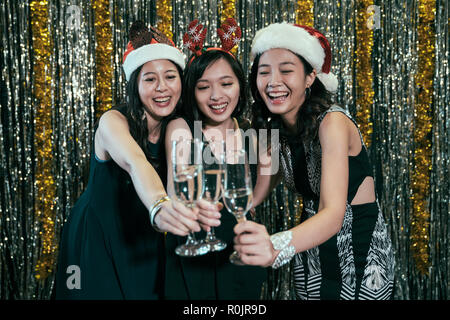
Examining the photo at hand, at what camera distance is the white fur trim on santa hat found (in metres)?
1.80

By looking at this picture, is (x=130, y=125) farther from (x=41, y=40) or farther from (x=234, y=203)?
(x=41, y=40)

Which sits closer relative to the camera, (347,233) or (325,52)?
(347,233)

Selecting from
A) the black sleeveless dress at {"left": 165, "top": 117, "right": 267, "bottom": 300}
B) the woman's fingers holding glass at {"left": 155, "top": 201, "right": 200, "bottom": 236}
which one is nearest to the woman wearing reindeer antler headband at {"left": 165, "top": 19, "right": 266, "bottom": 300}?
the black sleeveless dress at {"left": 165, "top": 117, "right": 267, "bottom": 300}

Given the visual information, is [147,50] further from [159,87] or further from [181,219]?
[181,219]

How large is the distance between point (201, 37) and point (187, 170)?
0.96 meters

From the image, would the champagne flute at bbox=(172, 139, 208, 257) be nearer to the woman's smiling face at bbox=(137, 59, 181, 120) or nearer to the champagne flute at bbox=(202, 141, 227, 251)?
the champagne flute at bbox=(202, 141, 227, 251)

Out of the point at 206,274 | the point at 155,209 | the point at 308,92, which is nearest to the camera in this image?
the point at 155,209

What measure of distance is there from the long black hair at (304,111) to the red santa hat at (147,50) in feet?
1.31

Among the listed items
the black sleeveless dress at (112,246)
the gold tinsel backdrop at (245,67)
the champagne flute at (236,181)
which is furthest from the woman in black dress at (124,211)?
the gold tinsel backdrop at (245,67)

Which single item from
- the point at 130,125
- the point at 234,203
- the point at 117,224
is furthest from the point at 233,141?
the point at 234,203

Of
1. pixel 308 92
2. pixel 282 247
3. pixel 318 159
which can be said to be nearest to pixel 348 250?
pixel 318 159

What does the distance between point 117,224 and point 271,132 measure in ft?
2.54

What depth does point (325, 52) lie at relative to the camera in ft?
5.54

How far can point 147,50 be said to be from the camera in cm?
182
